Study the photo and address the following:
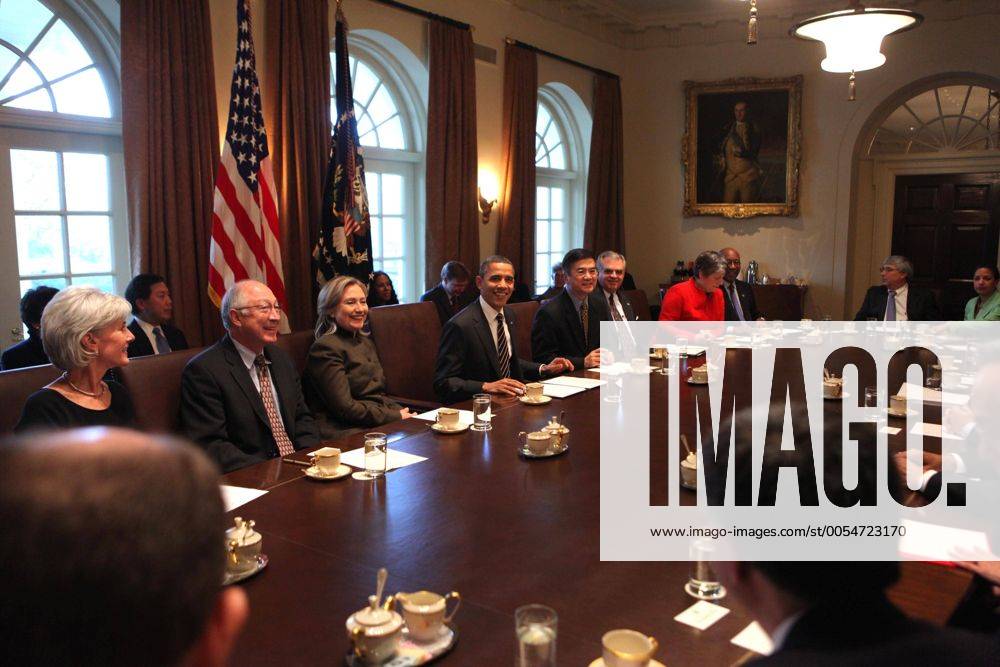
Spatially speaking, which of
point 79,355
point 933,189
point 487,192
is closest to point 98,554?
point 79,355

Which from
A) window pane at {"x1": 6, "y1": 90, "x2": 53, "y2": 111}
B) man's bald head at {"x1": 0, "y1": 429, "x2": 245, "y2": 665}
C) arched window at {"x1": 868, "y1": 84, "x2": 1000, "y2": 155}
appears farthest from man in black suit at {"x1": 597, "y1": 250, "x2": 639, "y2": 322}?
arched window at {"x1": 868, "y1": 84, "x2": 1000, "y2": 155}

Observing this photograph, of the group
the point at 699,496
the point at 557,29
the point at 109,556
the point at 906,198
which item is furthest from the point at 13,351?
the point at 906,198

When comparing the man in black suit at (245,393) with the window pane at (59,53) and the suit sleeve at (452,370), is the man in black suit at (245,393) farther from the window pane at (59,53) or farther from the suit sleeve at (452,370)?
the window pane at (59,53)

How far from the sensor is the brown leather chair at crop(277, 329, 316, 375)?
3.75 m

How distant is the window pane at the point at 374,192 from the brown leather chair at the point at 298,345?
3325 millimetres

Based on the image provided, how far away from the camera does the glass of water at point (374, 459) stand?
247cm

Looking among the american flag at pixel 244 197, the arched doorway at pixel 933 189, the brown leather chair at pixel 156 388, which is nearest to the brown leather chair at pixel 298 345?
the brown leather chair at pixel 156 388

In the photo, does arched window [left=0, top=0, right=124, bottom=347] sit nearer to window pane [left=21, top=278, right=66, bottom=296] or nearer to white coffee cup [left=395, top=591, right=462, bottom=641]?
window pane [left=21, top=278, right=66, bottom=296]

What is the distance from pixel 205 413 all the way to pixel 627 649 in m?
2.12

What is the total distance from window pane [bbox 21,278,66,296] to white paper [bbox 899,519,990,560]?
4368 millimetres

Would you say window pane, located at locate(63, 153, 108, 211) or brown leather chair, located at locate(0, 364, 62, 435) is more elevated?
window pane, located at locate(63, 153, 108, 211)

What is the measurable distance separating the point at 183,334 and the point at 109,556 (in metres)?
4.39

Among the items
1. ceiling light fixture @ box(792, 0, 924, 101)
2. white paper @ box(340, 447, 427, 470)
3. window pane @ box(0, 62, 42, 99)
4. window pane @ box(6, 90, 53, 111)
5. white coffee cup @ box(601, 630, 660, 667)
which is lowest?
white paper @ box(340, 447, 427, 470)

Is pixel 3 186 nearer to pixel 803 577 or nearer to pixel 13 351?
pixel 13 351
